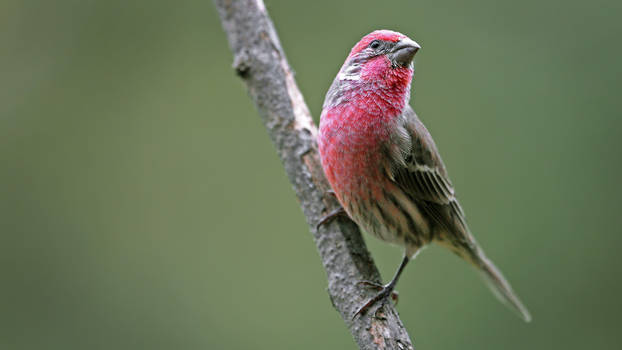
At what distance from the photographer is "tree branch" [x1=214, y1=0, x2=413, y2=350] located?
4.21 metres

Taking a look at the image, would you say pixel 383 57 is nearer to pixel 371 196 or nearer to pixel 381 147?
pixel 381 147

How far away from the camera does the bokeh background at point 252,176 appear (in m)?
6.50

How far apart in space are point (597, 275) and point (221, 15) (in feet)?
15.0

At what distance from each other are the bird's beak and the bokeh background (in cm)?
244

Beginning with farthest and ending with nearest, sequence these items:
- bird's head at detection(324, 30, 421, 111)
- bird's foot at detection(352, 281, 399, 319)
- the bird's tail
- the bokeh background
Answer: the bokeh background < the bird's tail < bird's head at detection(324, 30, 421, 111) < bird's foot at detection(352, 281, 399, 319)

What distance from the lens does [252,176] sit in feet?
24.7

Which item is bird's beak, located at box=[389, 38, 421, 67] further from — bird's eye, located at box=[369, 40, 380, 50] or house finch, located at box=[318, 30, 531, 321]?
bird's eye, located at box=[369, 40, 380, 50]

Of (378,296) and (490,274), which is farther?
(490,274)

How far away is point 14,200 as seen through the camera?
26.0 ft

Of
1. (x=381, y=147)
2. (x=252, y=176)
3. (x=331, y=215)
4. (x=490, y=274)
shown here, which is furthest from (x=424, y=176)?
(x=252, y=176)

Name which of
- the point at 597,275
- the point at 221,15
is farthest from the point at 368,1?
the point at 597,275

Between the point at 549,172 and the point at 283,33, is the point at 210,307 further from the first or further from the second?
the point at 549,172

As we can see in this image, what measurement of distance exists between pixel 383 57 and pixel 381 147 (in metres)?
0.63

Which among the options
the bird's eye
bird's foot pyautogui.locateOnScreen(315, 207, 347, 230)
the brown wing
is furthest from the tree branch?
the bird's eye
